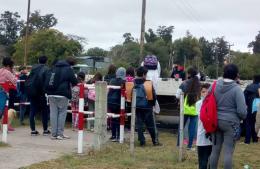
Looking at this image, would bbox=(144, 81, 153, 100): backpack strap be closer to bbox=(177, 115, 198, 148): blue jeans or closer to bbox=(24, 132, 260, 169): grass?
bbox=(177, 115, 198, 148): blue jeans

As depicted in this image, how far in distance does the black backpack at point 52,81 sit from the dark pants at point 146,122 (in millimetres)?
1856

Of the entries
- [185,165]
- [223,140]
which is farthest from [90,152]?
[223,140]

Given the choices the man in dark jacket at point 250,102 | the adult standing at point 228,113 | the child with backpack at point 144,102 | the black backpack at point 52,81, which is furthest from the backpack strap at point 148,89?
the adult standing at point 228,113

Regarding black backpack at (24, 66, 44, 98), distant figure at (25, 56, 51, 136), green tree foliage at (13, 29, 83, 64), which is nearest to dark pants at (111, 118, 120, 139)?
distant figure at (25, 56, 51, 136)

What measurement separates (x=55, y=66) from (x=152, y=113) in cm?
233

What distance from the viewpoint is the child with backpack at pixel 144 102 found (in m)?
11.5

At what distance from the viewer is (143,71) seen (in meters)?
11.5

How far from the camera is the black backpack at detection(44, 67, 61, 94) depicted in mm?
11336

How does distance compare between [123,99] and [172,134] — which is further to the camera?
[172,134]

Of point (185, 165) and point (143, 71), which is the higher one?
point (143, 71)

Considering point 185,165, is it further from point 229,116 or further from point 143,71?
point 143,71

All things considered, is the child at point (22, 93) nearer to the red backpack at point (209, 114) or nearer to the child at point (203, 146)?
the child at point (203, 146)

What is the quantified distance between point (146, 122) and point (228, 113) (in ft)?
14.4

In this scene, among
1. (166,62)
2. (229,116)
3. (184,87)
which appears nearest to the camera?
(229,116)
